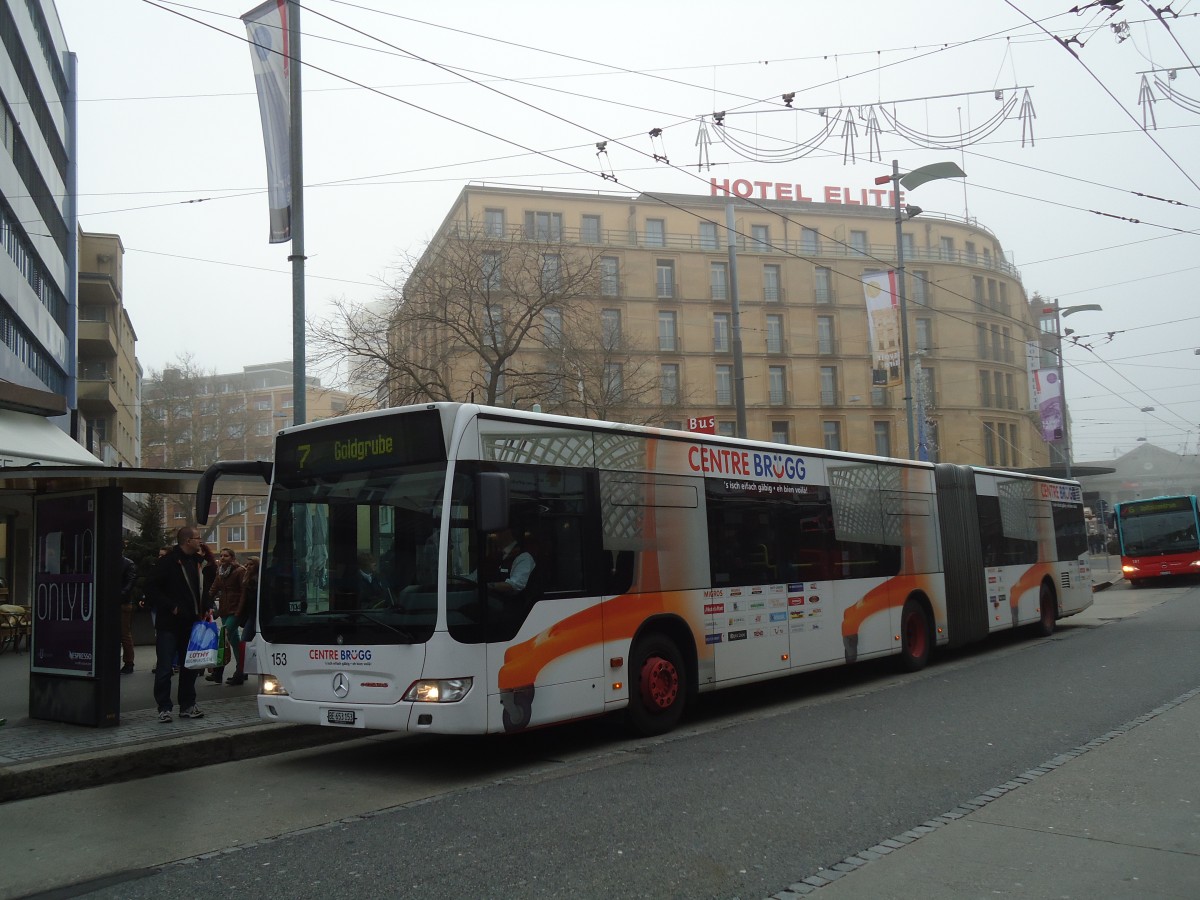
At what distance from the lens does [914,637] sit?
48.2 ft

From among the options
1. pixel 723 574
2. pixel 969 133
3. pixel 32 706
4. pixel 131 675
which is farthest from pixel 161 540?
pixel 969 133

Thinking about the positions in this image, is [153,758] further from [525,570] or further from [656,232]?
[656,232]

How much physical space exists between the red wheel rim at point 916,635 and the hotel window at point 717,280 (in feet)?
155

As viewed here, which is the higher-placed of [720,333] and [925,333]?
[720,333]

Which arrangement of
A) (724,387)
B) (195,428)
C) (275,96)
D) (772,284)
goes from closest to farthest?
(275,96) < (724,387) < (772,284) < (195,428)

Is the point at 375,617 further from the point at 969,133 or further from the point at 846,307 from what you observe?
the point at 846,307

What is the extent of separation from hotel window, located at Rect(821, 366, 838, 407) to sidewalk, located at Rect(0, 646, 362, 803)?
54.0 m

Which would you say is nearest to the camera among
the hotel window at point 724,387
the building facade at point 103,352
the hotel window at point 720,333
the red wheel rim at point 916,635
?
the red wheel rim at point 916,635

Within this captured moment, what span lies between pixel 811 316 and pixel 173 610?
5596 centimetres

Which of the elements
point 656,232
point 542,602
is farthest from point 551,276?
point 656,232

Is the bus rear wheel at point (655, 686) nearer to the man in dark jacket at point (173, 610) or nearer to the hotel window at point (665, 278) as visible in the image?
the man in dark jacket at point (173, 610)

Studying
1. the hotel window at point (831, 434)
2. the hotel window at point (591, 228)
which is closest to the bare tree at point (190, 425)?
the hotel window at point (591, 228)

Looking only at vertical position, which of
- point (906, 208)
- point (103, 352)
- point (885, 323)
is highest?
point (103, 352)

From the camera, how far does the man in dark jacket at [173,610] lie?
10.1 meters
